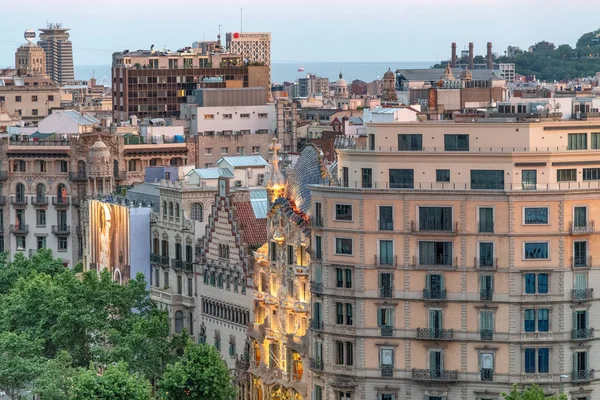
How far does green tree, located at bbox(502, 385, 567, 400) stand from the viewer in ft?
425

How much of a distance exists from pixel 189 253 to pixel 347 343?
3401cm

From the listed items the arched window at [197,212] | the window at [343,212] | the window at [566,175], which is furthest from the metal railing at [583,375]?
the arched window at [197,212]

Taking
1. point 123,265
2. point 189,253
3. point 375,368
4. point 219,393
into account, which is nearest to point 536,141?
point 375,368

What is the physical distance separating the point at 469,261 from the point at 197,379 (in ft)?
69.6

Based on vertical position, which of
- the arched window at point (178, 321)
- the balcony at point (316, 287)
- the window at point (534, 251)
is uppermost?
the window at point (534, 251)

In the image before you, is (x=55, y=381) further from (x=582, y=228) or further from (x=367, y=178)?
(x=582, y=228)

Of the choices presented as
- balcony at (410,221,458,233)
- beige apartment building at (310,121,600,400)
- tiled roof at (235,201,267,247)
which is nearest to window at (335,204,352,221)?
beige apartment building at (310,121,600,400)

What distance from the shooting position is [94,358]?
168 m

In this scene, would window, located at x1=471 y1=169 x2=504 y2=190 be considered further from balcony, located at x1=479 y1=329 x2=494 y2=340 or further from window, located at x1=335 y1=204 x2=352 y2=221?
balcony, located at x1=479 y1=329 x2=494 y2=340

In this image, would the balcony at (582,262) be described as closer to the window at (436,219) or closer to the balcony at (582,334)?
the balcony at (582,334)

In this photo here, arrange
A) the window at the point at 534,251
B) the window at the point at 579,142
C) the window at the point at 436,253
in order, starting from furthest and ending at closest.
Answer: the window at the point at 579,142 < the window at the point at 436,253 < the window at the point at 534,251

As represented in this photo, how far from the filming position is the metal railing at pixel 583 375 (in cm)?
13650

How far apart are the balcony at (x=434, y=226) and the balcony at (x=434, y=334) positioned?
5.64 m

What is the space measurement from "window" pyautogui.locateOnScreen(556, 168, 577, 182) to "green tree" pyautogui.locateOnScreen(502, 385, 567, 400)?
11974mm
